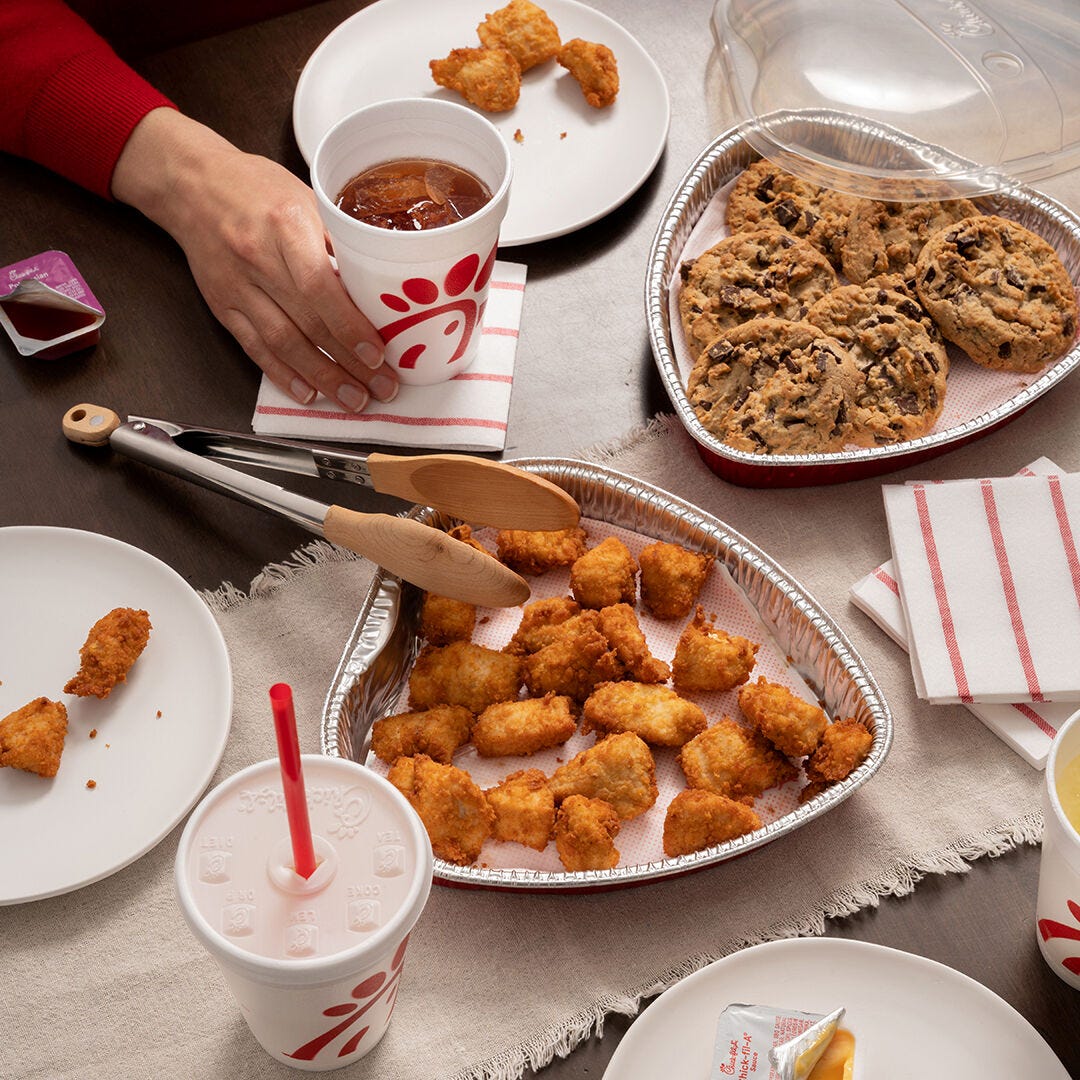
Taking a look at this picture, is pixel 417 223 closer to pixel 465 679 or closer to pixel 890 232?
pixel 465 679

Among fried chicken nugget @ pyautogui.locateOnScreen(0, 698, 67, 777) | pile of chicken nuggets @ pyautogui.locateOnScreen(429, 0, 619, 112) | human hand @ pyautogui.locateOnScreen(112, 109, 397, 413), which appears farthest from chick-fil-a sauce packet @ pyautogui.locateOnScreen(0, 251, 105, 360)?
pile of chicken nuggets @ pyautogui.locateOnScreen(429, 0, 619, 112)

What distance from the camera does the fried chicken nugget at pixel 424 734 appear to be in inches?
51.4

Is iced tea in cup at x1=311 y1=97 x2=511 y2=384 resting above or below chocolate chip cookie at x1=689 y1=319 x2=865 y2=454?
above

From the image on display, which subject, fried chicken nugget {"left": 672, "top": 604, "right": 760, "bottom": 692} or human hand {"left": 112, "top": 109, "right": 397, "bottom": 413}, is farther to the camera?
human hand {"left": 112, "top": 109, "right": 397, "bottom": 413}

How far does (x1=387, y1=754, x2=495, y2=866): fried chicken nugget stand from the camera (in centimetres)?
122

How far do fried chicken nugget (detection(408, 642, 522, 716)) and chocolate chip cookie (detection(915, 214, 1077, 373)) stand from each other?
2.52ft

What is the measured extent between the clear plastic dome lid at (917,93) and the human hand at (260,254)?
594 millimetres

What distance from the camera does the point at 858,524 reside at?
156cm

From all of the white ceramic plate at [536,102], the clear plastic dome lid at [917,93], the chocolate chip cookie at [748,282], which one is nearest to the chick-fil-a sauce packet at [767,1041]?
the chocolate chip cookie at [748,282]

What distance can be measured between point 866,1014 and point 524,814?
1.23 ft

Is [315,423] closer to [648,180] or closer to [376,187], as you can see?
[376,187]

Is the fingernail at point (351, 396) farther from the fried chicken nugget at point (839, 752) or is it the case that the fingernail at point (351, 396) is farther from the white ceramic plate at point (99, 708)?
the fried chicken nugget at point (839, 752)

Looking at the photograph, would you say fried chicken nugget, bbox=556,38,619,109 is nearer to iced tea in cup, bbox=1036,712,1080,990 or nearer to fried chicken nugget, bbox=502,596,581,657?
fried chicken nugget, bbox=502,596,581,657

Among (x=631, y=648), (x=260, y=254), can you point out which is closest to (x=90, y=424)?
(x=260, y=254)
